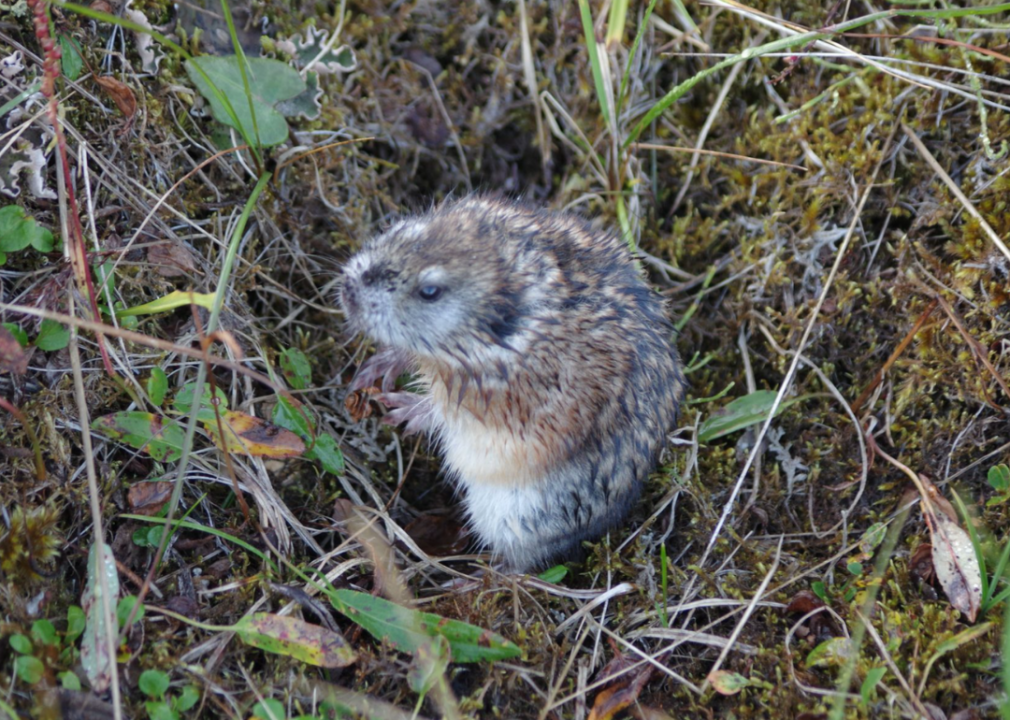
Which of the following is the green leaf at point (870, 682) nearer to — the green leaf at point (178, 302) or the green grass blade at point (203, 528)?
the green grass blade at point (203, 528)

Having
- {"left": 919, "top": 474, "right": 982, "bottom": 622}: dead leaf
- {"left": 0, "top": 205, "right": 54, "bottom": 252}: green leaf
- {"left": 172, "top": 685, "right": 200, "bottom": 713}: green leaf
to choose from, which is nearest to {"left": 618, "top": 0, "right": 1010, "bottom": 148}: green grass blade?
{"left": 919, "top": 474, "right": 982, "bottom": 622}: dead leaf

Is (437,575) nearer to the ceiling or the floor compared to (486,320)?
nearer to the floor

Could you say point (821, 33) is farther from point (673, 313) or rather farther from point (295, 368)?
point (295, 368)

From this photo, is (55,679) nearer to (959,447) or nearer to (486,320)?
(486,320)

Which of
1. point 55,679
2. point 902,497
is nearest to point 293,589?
point 55,679

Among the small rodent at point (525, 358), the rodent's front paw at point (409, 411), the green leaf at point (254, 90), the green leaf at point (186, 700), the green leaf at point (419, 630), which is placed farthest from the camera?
the rodent's front paw at point (409, 411)

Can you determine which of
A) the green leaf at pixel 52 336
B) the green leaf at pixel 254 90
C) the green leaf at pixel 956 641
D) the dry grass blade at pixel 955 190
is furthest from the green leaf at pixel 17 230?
the dry grass blade at pixel 955 190

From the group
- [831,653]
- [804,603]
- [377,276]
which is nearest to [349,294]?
[377,276]
